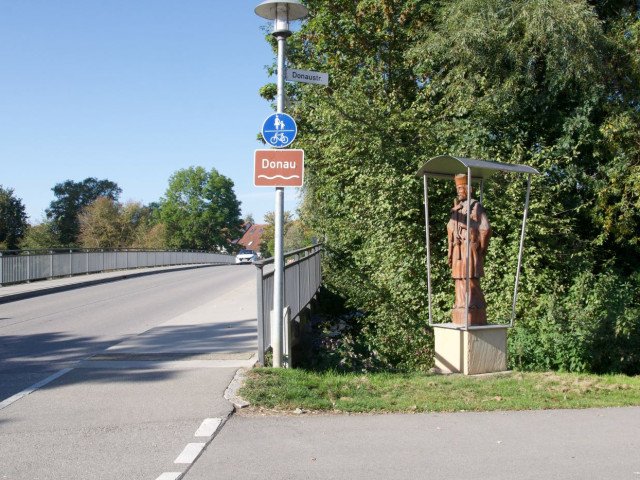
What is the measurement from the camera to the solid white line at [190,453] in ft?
16.9

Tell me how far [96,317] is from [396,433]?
955cm

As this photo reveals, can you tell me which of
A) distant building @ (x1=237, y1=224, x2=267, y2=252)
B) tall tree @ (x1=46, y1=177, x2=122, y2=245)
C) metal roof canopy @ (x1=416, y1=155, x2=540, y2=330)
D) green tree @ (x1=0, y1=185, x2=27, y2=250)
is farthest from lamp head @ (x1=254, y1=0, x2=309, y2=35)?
distant building @ (x1=237, y1=224, x2=267, y2=252)

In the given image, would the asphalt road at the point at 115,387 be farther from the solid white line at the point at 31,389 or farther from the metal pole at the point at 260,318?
the metal pole at the point at 260,318

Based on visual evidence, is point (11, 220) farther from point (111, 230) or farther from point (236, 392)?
point (236, 392)

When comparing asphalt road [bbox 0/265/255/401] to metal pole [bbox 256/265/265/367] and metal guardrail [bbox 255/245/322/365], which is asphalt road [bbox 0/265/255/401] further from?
metal pole [bbox 256/265/265/367]

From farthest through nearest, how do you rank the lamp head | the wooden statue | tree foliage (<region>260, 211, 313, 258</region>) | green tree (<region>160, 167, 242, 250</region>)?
green tree (<region>160, 167, 242, 250</region>)
tree foliage (<region>260, 211, 313, 258</region>)
the wooden statue
the lamp head

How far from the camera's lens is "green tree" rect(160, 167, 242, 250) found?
313ft

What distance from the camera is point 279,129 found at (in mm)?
8383

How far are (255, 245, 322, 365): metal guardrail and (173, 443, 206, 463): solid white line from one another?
2.87 m

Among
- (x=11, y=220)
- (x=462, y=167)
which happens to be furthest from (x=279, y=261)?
(x=11, y=220)

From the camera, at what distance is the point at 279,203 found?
27.5 ft

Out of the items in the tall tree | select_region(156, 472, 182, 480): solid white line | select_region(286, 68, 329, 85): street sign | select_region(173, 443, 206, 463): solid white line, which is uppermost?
the tall tree

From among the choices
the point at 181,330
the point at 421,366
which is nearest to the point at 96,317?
the point at 181,330

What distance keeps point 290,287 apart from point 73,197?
105397 millimetres
